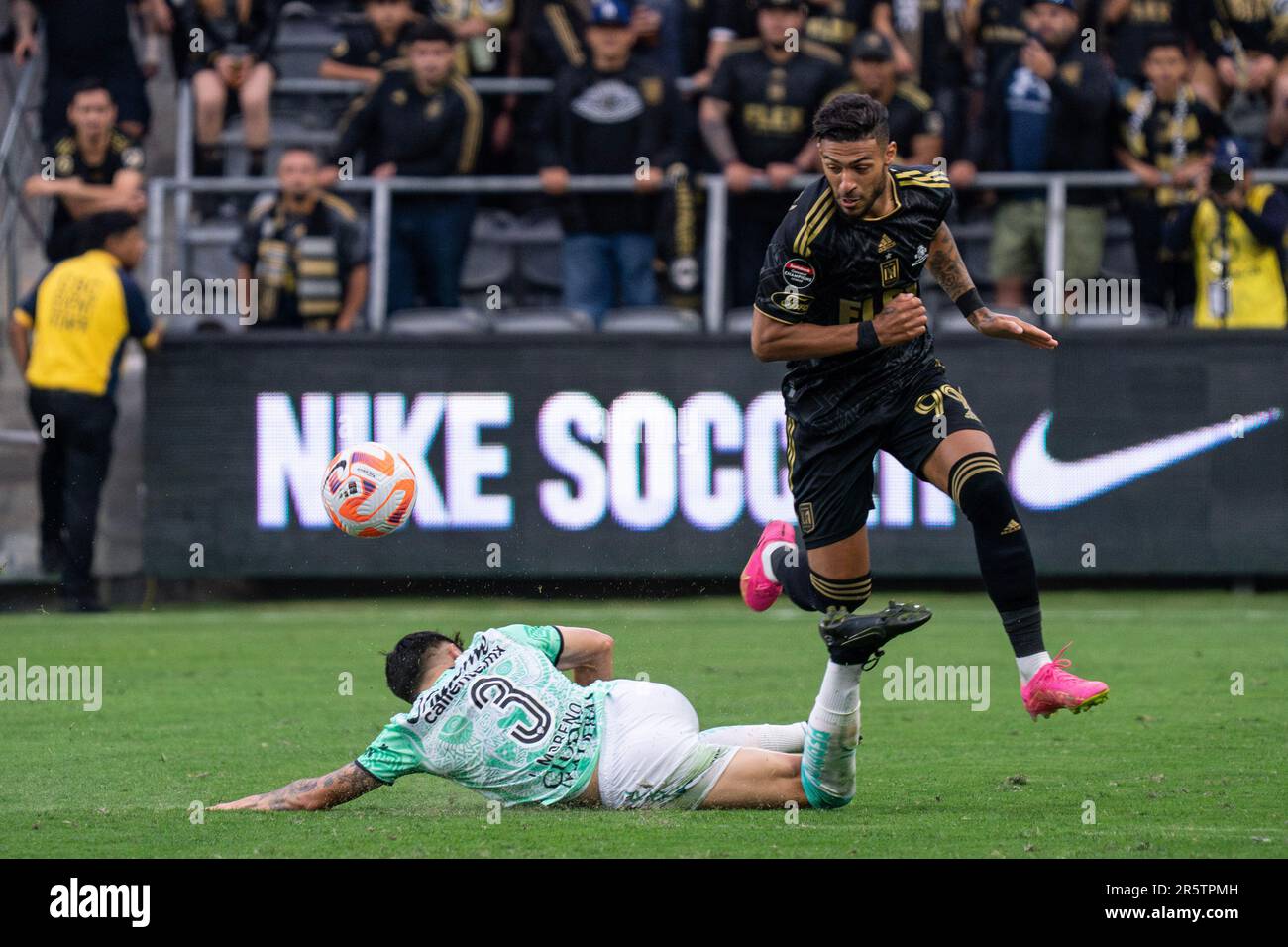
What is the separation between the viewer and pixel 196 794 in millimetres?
8133

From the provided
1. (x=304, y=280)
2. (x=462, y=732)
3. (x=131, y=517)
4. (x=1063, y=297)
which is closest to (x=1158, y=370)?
(x=1063, y=297)

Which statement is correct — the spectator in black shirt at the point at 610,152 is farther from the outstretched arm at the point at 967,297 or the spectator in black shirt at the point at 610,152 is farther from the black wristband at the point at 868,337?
the black wristband at the point at 868,337

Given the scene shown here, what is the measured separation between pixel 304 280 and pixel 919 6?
5.47 meters

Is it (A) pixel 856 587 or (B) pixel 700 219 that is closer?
(A) pixel 856 587

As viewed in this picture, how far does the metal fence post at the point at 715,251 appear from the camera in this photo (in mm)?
15242

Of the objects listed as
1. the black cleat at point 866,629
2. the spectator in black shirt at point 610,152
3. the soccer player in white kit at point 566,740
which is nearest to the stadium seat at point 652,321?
the spectator in black shirt at point 610,152

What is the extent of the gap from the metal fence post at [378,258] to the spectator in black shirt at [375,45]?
1.10 metres

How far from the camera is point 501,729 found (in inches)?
288

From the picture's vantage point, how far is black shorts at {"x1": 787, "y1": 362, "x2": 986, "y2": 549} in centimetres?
824

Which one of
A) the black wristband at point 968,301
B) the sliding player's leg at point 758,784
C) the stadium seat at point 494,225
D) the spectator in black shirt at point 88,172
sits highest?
the spectator in black shirt at point 88,172

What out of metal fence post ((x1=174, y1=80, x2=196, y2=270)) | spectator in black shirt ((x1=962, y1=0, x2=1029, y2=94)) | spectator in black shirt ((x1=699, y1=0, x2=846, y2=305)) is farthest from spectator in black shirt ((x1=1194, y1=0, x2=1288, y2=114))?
metal fence post ((x1=174, y1=80, x2=196, y2=270))

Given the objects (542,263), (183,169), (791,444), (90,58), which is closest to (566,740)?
(791,444)
